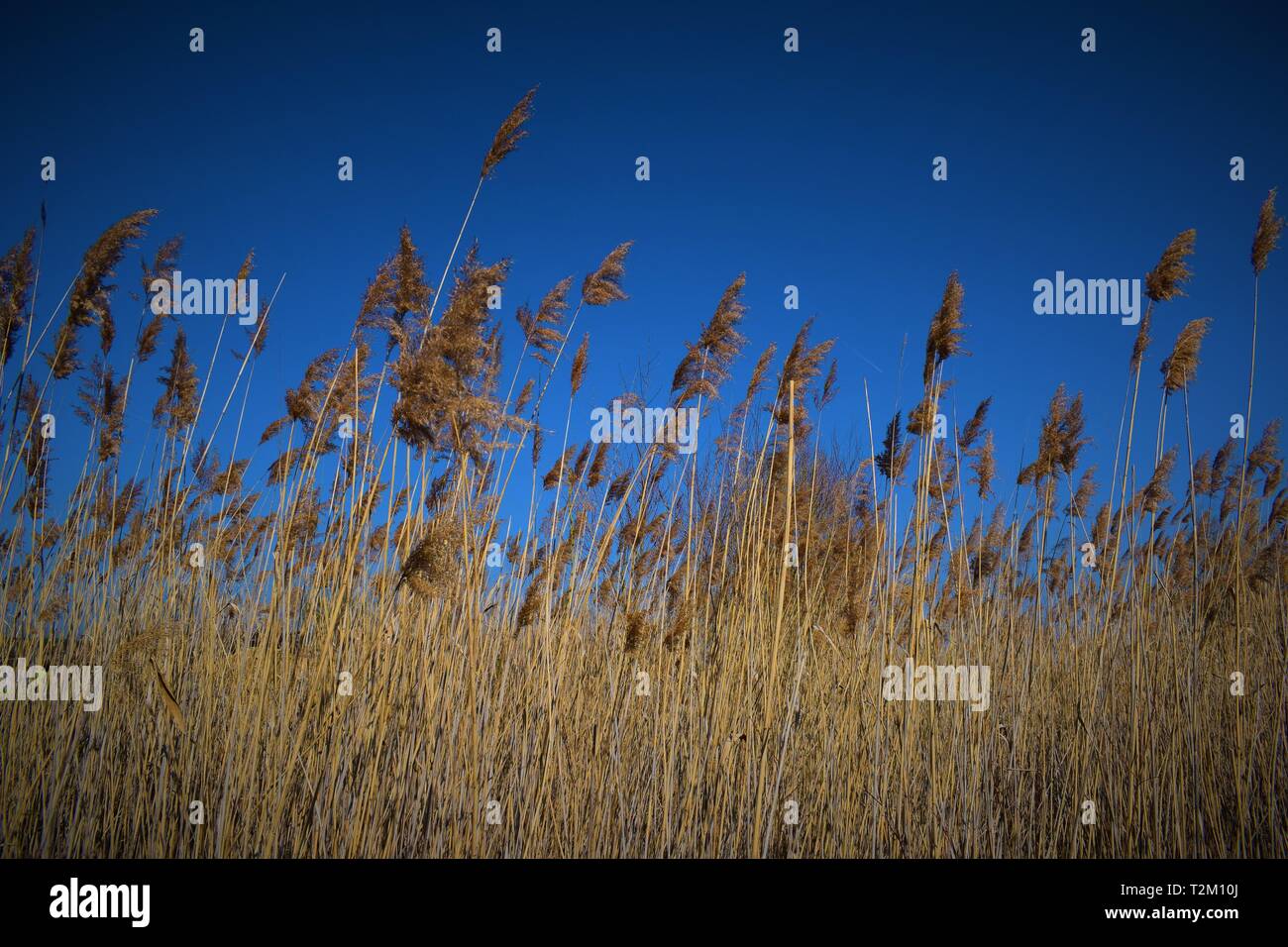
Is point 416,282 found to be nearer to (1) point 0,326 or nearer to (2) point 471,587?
(2) point 471,587

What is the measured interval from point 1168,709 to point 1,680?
4.69 metres

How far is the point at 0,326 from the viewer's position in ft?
8.77

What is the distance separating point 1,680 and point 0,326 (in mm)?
1371

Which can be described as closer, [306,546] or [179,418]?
[306,546]

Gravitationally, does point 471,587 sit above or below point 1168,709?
above

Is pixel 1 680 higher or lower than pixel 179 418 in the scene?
lower

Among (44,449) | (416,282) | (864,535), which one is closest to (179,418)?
(44,449)
